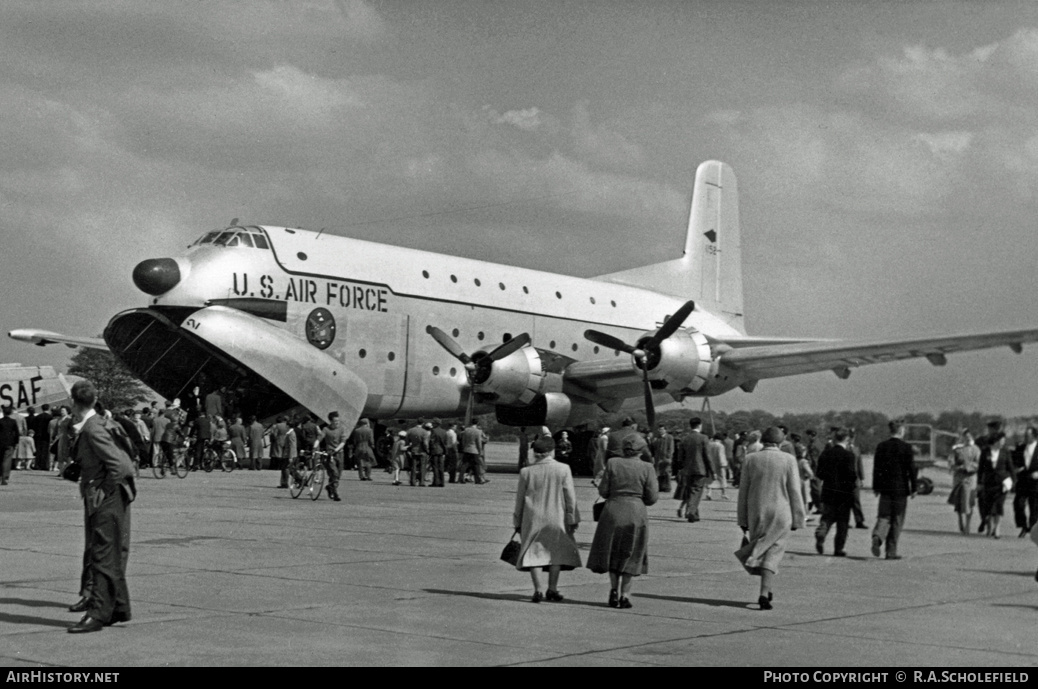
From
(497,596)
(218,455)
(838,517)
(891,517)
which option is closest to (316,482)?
(218,455)

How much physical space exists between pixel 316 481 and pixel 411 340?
9627mm

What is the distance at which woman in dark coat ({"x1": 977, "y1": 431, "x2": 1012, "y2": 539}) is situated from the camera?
19.2 metres

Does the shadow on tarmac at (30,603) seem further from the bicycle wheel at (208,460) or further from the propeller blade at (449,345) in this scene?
the bicycle wheel at (208,460)

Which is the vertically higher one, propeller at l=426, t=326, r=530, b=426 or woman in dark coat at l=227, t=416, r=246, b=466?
propeller at l=426, t=326, r=530, b=426

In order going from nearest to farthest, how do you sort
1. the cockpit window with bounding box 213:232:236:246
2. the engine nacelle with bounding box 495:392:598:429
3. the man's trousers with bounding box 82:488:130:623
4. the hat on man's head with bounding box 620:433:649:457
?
the man's trousers with bounding box 82:488:130:623 → the hat on man's head with bounding box 620:433:649:457 → the cockpit window with bounding box 213:232:236:246 → the engine nacelle with bounding box 495:392:598:429

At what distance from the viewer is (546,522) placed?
11.3 meters

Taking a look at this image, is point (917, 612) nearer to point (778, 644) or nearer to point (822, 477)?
point (778, 644)

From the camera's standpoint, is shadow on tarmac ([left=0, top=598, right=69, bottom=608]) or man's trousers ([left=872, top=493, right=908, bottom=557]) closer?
shadow on tarmac ([left=0, top=598, right=69, bottom=608])

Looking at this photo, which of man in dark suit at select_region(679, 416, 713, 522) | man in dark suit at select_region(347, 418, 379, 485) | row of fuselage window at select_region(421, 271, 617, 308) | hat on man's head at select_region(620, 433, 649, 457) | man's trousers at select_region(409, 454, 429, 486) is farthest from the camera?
row of fuselage window at select_region(421, 271, 617, 308)

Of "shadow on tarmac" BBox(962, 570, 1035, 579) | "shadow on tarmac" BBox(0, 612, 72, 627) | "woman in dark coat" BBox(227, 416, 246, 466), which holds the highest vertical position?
"woman in dark coat" BBox(227, 416, 246, 466)

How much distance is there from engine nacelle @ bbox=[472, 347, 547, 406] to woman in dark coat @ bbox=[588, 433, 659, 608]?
20568 millimetres

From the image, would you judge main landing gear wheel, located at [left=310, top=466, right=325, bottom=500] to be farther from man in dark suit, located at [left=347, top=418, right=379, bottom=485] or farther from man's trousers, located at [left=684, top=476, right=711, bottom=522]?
man's trousers, located at [left=684, top=476, right=711, bottom=522]

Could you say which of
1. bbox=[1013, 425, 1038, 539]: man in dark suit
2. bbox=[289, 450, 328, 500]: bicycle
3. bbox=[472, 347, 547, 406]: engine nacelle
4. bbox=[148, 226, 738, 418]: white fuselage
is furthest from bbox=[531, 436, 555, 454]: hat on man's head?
bbox=[472, 347, 547, 406]: engine nacelle
